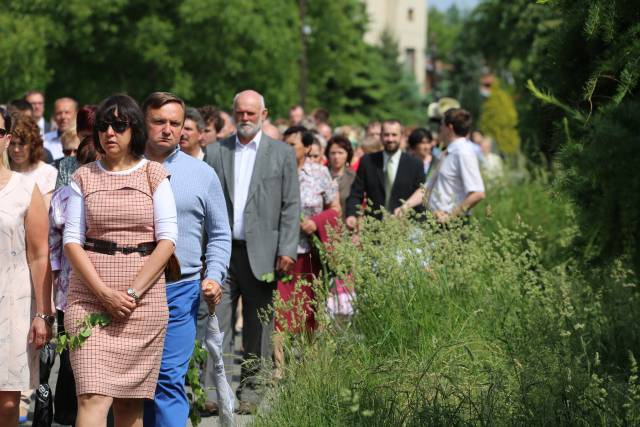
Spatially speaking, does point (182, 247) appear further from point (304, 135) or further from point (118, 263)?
point (304, 135)

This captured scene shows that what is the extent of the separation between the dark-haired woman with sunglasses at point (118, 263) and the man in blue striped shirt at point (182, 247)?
0.24 m

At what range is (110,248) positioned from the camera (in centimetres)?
598

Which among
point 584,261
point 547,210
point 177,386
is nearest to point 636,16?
point 584,261

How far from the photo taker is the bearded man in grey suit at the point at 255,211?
9.02 meters

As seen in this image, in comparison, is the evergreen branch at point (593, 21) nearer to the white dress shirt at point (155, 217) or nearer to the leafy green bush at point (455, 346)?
the leafy green bush at point (455, 346)

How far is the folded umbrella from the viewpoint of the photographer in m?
6.66

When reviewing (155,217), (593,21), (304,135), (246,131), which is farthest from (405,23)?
(593,21)

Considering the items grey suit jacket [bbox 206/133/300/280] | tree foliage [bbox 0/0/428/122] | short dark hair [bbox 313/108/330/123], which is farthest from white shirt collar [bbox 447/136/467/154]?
tree foliage [bbox 0/0/428/122]

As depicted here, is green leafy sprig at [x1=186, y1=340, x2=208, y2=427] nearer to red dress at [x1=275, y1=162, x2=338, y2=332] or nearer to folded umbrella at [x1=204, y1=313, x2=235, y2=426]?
folded umbrella at [x1=204, y1=313, x2=235, y2=426]

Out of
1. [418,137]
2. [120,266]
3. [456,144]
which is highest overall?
[418,137]

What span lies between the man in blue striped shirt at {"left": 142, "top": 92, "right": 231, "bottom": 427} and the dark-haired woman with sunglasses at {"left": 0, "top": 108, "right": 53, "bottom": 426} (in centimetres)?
67

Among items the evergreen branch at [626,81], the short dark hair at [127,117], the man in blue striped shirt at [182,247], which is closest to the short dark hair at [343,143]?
the man in blue striped shirt at [182,247]

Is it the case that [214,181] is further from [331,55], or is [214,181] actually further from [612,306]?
[331,55]

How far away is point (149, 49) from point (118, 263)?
30.1 m
